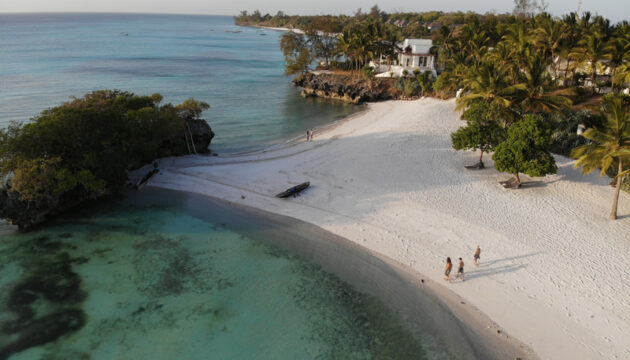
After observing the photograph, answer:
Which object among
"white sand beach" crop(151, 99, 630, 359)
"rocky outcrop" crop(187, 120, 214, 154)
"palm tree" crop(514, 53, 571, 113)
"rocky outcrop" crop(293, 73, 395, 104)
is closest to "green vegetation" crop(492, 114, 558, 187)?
"white sand beach" crop(151, 99, 630, 359)

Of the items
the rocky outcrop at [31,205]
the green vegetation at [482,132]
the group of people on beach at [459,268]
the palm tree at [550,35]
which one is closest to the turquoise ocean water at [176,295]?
the rocky outcrop at [31,205]

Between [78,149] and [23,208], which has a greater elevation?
[78,149]

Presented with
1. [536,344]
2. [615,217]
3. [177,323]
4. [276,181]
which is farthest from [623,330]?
[276,181]

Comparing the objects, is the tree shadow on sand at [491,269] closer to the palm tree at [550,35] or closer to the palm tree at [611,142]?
the palm tree at [611,142]

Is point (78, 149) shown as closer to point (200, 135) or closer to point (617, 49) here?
point (200, 135)

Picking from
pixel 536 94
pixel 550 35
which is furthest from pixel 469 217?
pixel 550 35

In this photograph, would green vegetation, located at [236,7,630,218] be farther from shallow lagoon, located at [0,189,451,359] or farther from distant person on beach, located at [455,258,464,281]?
shallow lagoon, located at [0,189,451,359]

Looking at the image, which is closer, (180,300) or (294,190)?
(180,300)
